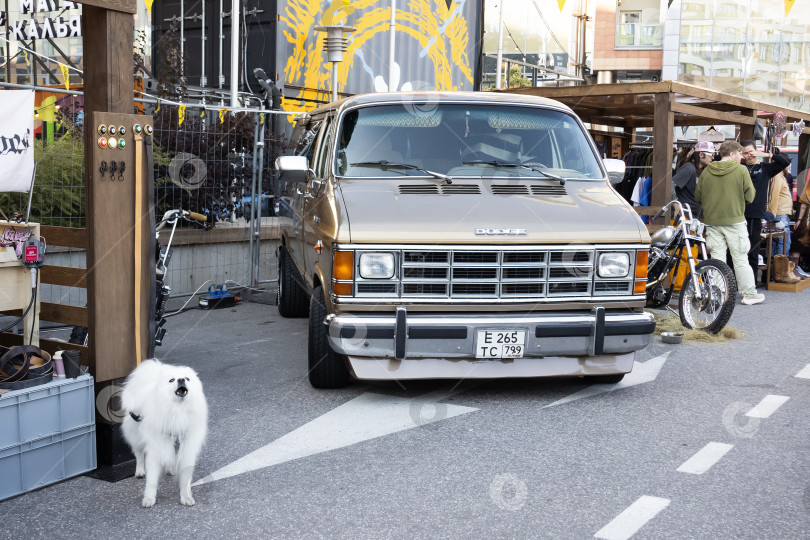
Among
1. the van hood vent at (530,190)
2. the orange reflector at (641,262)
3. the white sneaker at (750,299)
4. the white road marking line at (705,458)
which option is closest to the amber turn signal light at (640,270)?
the orange reflector at (641,262)

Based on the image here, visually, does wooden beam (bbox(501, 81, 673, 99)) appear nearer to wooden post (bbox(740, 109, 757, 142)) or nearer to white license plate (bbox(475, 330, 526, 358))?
wooden post (bbox(740, 109, 757, 142))

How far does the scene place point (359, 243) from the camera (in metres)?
5.65

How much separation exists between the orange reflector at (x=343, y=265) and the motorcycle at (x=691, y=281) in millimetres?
4002

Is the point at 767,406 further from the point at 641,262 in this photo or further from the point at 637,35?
the point at 637,35

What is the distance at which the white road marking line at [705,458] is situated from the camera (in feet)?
15.6

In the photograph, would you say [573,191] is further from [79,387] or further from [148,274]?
[79,387]

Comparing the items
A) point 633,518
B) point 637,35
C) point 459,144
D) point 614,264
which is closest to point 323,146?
point 459,144

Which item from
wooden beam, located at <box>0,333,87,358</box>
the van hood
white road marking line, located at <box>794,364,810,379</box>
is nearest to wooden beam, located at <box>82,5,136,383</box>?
wooden beam, located at <box>0,333,87,358</box>

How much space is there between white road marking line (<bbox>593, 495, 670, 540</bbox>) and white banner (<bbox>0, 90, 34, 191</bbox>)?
376 centimetres

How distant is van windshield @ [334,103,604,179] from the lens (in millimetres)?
6590

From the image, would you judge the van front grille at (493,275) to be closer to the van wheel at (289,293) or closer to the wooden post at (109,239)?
the wooden post at (109,239)

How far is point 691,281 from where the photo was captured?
8.91 metres

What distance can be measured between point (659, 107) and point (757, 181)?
89.2 inches

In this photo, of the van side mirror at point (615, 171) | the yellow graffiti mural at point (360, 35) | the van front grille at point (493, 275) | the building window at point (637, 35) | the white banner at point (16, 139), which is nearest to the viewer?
the white banner at point (16, 139)
